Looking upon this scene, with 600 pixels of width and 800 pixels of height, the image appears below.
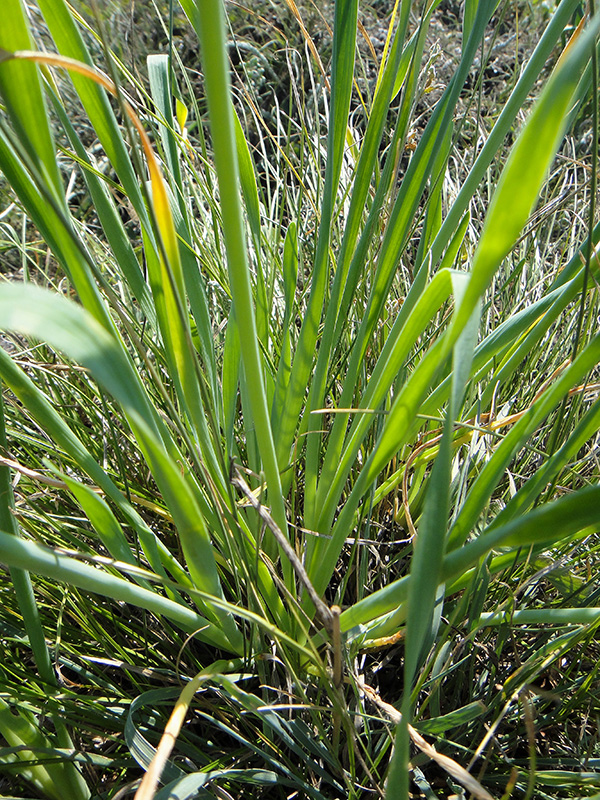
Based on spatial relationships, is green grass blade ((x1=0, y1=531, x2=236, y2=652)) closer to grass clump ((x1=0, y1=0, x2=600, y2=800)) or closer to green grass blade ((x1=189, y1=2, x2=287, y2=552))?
grass clump ((x1=0, y1=0, x2=600, y2=800))

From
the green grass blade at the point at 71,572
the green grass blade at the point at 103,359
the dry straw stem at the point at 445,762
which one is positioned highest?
the green grass blade at the point at 103,359

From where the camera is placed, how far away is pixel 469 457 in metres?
0.50

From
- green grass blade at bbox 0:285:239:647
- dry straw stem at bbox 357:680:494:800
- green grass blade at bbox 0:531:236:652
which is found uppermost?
green grass blade at bbox 0:285:239:647

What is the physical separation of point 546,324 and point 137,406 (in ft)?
1.02

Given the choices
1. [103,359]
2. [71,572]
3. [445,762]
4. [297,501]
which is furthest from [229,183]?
[297,501]

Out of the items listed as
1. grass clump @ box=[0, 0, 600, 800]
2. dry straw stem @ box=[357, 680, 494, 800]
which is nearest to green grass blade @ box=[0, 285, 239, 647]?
grass clump @ box=[0, 0, 600, 800]

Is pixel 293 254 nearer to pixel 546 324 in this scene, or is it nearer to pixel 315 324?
pixel 315 324

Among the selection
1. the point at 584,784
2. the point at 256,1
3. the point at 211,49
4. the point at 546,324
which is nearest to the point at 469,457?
the point at 546,324

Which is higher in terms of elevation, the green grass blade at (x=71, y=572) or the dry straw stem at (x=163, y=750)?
the green grass blade at (x=71, y=572)

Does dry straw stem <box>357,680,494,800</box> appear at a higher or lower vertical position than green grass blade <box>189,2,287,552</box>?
lower

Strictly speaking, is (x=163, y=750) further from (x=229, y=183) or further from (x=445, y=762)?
(x=229, y=183)

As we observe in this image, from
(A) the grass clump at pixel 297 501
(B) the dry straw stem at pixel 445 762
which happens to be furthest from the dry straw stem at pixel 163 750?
(B) the dry straw stem at pixel 445 762

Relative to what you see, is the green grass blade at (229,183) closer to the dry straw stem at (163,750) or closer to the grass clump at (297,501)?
the grass clump at (297,501)

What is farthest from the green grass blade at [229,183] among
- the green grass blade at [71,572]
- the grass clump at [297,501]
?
the green grass blade at [71,572]
